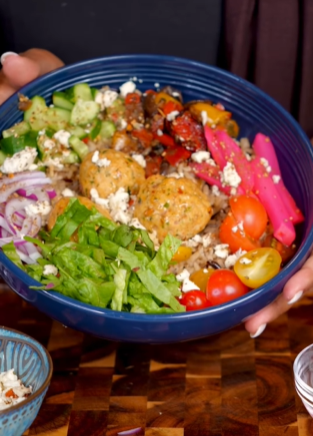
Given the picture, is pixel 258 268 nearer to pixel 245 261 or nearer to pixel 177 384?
pixel 245 261

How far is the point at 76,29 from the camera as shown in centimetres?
280

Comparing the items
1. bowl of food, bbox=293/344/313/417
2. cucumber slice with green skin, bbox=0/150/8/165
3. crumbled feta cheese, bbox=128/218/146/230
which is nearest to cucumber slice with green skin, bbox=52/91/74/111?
cucumber slice with green skin, bbox=0/150/8/165

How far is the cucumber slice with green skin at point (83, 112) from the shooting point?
2.45m

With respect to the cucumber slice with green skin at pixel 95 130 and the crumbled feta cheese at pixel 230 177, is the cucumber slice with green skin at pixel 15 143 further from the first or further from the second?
the crumbled feta cheese at pixel 230 177

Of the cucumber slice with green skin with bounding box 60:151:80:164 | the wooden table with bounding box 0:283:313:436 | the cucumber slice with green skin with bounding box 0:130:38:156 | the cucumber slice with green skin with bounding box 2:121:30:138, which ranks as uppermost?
the cucumber slice with green skin with bounding box 2:121:30:138

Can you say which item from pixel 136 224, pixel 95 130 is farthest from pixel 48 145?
pixel 136 224

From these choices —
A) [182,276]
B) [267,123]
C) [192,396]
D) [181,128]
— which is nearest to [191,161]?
[181,128]

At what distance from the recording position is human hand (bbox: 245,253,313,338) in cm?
192

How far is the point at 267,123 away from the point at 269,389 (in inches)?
35.2

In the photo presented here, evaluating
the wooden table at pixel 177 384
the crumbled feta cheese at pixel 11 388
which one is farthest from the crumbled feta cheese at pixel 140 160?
the crumbled feta cheese at pixel 11 388

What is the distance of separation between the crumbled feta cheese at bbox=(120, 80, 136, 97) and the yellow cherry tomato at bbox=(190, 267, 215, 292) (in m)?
0.75

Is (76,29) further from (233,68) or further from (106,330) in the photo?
(106,330)

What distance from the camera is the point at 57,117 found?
8.02ft

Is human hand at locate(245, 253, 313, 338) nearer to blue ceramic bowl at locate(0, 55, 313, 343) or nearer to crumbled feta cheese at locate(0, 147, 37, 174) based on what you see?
blue ceramic bowl at locate(0, 55, 313, 343)
